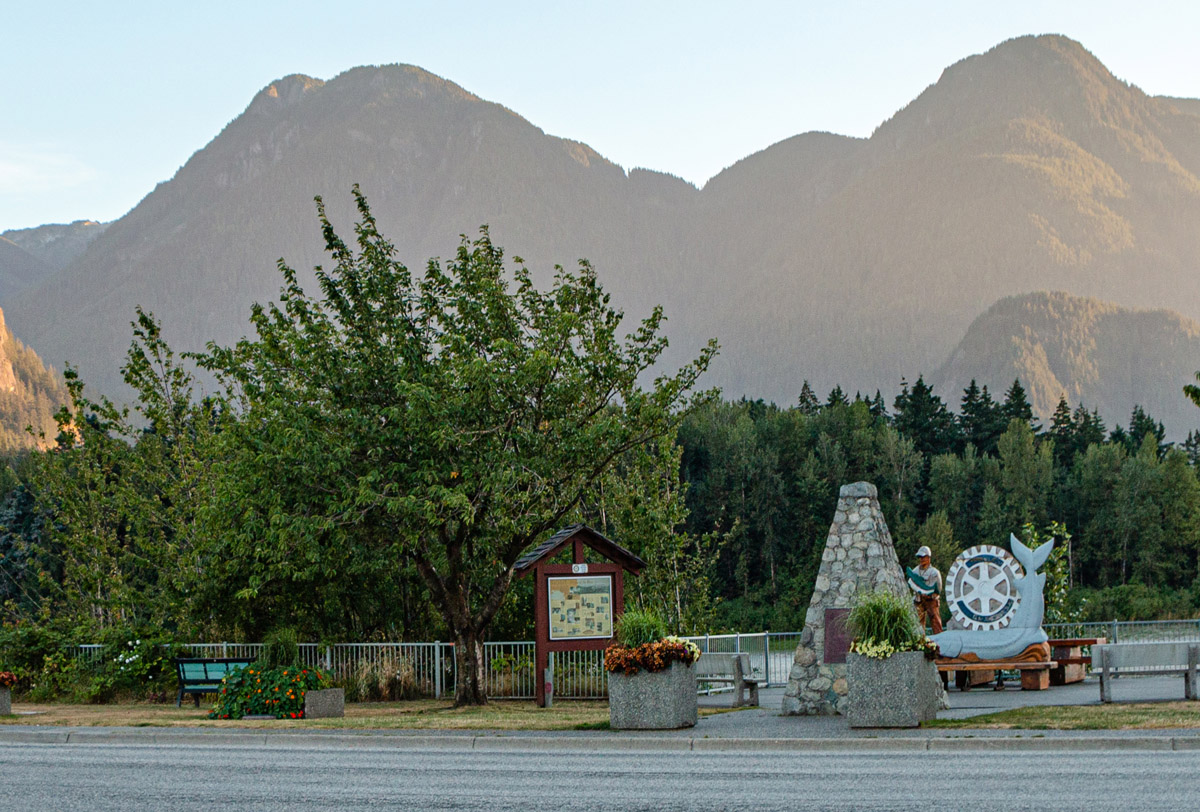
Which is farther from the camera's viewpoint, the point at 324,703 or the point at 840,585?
the point at 324,703

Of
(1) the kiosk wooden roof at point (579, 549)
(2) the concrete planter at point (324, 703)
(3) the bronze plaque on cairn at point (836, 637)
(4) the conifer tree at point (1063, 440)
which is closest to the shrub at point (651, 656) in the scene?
(3) the bronze plaque on cairn at point (836, 637)

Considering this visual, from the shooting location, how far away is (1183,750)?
41.0 ft

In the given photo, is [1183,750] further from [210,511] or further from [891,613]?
[210,511]

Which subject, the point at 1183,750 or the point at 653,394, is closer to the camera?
the point at 1183,750

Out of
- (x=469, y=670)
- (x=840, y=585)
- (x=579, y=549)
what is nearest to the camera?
(x=840, y=585)

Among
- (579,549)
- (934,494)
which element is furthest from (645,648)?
(934,494)

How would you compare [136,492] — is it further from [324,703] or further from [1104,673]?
[1104,673]

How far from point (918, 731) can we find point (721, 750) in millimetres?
2359

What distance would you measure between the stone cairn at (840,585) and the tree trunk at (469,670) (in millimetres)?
6605

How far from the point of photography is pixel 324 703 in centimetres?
1917

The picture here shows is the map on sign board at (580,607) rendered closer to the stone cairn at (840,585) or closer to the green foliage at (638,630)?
the stone cairn at (840,585)

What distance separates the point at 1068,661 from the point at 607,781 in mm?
14284

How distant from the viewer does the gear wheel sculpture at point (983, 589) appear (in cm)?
2408

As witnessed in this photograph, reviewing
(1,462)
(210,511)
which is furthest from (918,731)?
(1,462)
